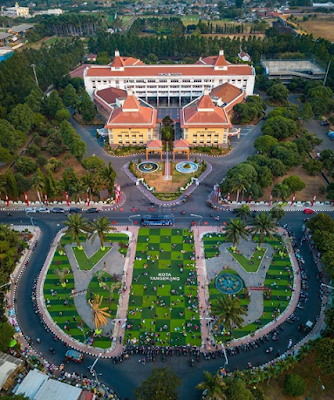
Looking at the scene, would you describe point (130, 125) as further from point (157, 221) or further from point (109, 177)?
point (157, 221)

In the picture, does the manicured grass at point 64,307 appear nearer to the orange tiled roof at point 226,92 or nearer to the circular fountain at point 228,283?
the circular fountain at point 228,283

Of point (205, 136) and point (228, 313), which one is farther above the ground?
point (228, 313)

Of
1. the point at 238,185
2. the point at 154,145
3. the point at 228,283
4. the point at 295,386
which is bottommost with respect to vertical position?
the point at 228,283

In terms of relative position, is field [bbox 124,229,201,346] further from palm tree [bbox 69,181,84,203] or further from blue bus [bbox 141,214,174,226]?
palm tree [bbox 69,181,84,203]

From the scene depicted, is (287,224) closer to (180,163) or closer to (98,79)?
(180,163)

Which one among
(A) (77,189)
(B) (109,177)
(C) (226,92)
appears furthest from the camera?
(C) (226,92)

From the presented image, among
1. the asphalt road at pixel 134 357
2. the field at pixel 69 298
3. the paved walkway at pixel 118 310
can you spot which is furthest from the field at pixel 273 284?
the field at pixel 69 298

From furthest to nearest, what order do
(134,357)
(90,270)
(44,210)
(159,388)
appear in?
(44,210) < (90,270) < (134,357) < (159,388)

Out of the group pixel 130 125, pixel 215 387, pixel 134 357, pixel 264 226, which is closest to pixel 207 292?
pixel 264 226
